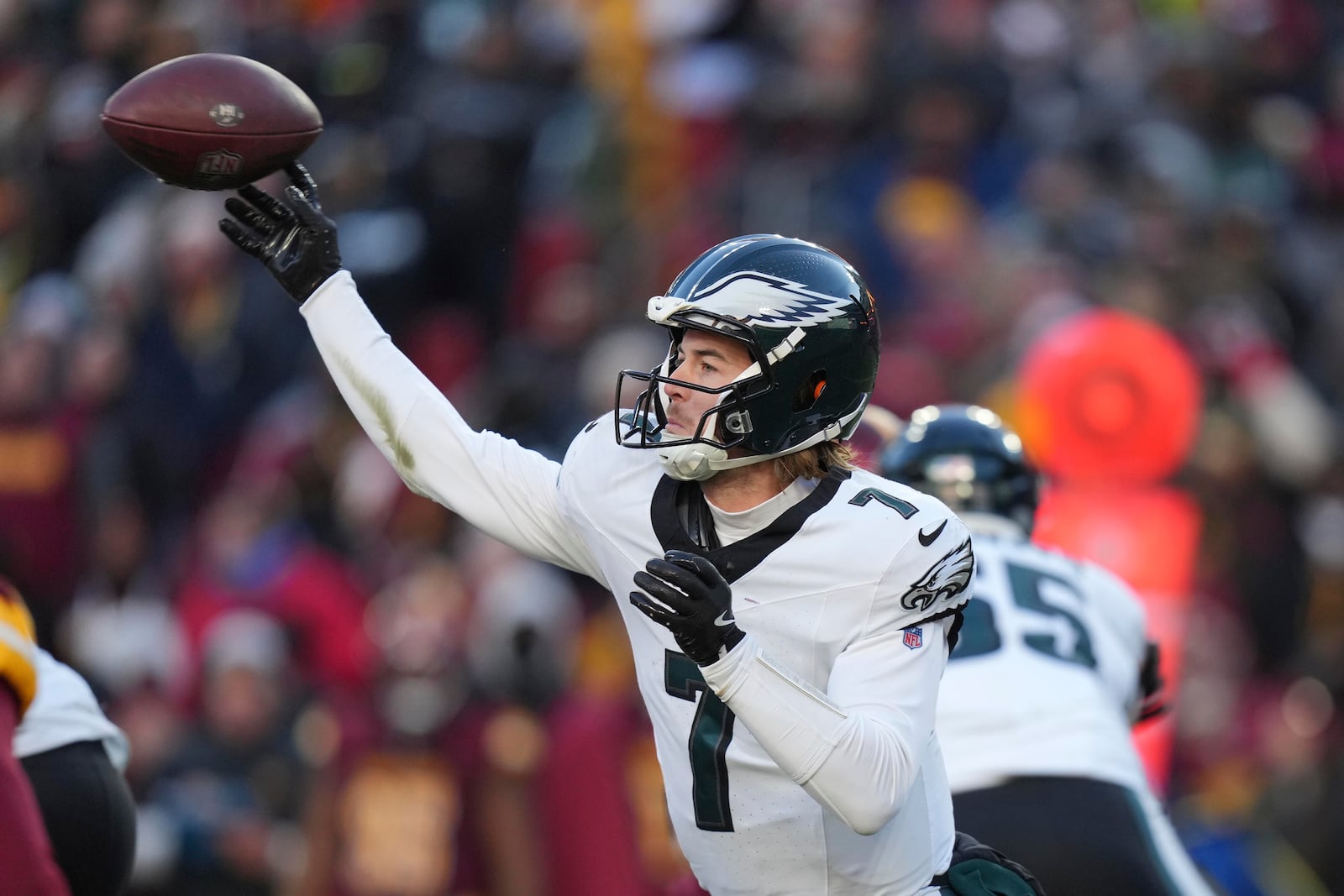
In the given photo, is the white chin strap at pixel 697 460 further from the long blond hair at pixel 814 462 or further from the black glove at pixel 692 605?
the black glove at pixel 692 605

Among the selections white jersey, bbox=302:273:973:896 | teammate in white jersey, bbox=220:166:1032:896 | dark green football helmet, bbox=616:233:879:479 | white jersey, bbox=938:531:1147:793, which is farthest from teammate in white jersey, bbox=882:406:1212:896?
dark green football helmet, bbox=616:233:879:479

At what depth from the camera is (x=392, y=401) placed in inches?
144

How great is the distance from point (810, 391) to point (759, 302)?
189mm

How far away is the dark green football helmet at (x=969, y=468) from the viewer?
496 cm

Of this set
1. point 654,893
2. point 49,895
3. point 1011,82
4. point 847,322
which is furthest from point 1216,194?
point 49,895

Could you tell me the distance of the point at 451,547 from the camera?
8.88 meters

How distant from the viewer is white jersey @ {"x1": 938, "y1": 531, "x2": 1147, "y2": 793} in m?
4.46

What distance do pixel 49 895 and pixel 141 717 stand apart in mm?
4854

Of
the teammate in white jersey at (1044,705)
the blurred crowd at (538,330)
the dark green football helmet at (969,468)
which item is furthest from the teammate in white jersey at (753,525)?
the blurred crowd at (538,330)

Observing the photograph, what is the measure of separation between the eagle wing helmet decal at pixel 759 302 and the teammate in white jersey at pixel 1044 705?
54.4 inches

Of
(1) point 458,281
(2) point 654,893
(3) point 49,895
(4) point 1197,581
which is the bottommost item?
(2) point 654,893

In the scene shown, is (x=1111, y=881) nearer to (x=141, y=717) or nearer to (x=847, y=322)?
(x=847, y=322)

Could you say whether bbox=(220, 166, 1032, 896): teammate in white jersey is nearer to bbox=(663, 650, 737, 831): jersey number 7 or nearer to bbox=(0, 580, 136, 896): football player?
bbox=(663, 650, 737, 831): jersey number 7

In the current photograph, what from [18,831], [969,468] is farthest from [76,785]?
→ [969,468]
